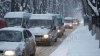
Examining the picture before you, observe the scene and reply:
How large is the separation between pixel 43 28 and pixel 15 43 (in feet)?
29.9

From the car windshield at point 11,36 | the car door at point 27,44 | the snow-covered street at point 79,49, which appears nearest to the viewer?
the car windshield at point 11,36

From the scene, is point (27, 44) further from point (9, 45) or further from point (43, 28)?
point (43, 28)

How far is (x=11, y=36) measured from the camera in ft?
38.7

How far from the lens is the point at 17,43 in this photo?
11062 millimetres

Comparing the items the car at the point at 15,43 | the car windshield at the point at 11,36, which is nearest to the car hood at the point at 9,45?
the car at the point at 15,43

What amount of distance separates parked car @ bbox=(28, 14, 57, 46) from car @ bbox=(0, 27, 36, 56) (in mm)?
6131

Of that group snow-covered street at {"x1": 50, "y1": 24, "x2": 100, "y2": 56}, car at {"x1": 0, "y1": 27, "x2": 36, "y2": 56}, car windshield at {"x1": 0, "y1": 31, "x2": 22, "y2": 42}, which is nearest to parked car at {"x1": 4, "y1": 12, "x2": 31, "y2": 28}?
snow-covered street at {"x1": 50, "y1": 24, "x2": 100, "y2": 56}

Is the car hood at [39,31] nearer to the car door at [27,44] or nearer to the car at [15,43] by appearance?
the car at [15,43]

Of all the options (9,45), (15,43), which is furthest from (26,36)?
(9,45)

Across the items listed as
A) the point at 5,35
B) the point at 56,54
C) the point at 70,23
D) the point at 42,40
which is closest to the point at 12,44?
the point at 5,35

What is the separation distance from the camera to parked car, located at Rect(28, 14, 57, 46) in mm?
19278

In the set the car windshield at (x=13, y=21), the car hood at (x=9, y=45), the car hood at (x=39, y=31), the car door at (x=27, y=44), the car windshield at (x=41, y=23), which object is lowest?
the car windshield at (x=13, y=21)

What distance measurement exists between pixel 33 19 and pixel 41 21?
2.05 feet

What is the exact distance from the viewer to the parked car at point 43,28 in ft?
63.2
